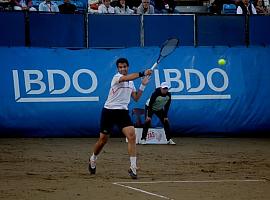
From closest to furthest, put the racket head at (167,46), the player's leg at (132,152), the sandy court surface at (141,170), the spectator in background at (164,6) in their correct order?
the sandy court surface at (141,170), the player's leg at (132,152), the racket head at (167,46), the spectator in background at (164,6)

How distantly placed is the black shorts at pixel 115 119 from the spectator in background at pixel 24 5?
9.70 m

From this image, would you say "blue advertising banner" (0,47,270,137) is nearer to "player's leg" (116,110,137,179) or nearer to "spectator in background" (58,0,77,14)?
"spectator in background" (58,0,77,14)

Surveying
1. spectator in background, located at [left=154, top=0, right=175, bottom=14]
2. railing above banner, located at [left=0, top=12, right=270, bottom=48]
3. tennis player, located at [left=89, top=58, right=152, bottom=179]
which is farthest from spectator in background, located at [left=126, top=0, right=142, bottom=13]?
tennis player, located at [left=89, top=58, right=152, bottom=179]

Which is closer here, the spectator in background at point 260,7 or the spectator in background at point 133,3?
the spectator in background at point 260,7

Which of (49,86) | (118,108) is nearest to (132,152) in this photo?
(118,108)

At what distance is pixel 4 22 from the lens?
1992 centimetres

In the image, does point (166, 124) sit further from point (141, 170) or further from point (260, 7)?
point (260, 7)

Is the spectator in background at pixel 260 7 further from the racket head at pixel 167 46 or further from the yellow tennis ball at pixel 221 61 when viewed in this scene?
the racket head at pixel 167 46

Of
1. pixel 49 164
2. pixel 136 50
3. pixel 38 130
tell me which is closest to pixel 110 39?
pixel 136 50

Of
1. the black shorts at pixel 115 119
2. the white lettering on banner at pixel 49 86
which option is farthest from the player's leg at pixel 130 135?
the white lettering on banner at pixel 49 86

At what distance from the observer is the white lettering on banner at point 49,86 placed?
20.2 m

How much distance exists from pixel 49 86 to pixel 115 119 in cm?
849

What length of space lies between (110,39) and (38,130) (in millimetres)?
3411

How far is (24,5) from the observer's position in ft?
72.0
